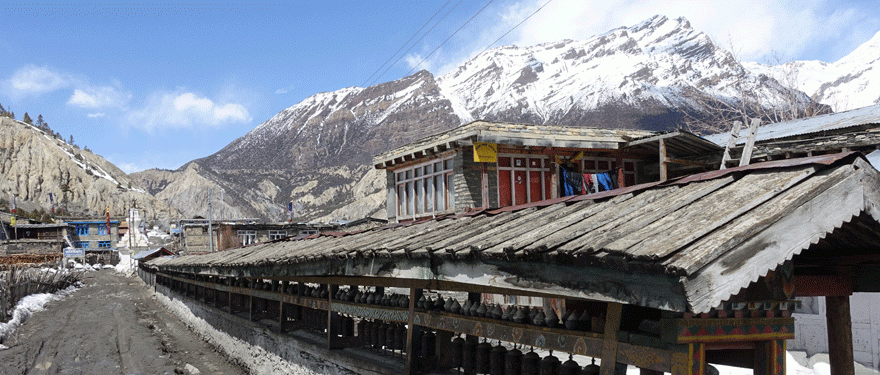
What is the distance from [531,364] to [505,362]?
1.45 feet

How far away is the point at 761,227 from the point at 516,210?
3513 mm

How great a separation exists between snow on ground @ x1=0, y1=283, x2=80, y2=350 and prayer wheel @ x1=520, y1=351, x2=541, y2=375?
17570mm

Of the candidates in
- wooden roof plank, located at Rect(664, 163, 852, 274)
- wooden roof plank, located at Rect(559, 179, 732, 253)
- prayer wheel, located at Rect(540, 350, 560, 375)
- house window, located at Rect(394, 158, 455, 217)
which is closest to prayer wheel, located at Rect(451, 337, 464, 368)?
prayer wheel, located at Rect(540, 350, 560, 375)

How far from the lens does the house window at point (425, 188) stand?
811 inches

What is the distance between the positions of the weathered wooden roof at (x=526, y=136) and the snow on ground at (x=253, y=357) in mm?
8710

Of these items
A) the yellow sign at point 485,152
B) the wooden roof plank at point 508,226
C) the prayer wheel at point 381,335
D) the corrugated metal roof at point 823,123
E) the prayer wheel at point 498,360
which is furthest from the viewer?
the yellow sign at point 485,152

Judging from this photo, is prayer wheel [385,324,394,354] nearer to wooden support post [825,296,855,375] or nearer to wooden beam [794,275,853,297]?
wooden beam [794,275,853,297]

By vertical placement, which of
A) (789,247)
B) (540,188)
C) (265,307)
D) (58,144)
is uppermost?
(58,144)

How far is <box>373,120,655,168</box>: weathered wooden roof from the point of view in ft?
61.5

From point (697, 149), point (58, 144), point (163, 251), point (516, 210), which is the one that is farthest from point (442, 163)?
point (58, 144)

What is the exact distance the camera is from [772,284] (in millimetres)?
4301

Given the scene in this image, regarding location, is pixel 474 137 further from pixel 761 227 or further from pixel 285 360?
pixel 761 227

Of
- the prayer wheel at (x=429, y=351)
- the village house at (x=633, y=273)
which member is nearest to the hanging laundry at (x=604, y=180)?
the village house at (x=633, y=273)

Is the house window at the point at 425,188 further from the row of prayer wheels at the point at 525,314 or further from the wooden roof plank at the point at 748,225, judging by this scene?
the wooden roof plank at the point at 748,225
